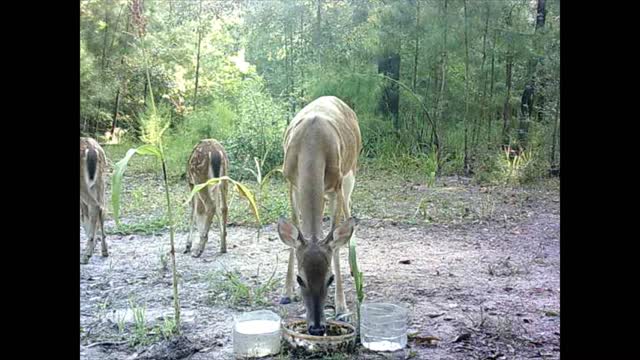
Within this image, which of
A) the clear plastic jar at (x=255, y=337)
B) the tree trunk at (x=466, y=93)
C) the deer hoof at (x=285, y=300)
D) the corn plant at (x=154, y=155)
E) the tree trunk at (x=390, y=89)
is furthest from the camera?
the tree trunk at (x=390, y=89)

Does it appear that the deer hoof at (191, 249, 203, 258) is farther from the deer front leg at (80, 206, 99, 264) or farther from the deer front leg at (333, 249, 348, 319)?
the deer front leg at (333, 249, 348, 319)

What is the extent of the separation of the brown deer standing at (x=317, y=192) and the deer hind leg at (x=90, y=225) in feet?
4.05

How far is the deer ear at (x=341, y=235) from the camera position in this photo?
2.56 m

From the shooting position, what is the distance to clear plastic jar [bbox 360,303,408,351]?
2.49m

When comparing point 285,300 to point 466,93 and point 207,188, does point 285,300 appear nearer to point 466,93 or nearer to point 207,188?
point 207,188

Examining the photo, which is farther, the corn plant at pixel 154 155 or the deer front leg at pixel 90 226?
the deer front leg at pixel 90 226

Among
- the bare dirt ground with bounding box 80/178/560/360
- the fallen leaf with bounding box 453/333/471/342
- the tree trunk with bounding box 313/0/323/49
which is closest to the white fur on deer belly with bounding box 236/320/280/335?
the bare dirt ground with bounding box 80/178/560/360

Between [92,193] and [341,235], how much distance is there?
189cm

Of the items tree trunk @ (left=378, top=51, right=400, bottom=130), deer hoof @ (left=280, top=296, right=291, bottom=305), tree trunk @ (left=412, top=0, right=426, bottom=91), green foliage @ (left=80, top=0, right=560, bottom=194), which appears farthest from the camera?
tree trunk @ (left=378, top=51, right=400, bottom=130)

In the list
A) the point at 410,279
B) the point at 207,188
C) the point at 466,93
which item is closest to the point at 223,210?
the point at 207,188

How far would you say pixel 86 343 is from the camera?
2264 mm

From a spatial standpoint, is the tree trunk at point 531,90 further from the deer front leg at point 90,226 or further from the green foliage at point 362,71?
the deer front leg at point 90,226

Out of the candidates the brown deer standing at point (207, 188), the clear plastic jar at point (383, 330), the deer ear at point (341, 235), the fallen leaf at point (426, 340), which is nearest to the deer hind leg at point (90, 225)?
the brown deer standing at point (207, 188)

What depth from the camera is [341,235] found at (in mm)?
2572
